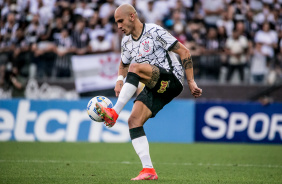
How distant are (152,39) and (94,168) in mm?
2558

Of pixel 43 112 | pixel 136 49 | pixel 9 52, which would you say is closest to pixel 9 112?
pixel 43 112

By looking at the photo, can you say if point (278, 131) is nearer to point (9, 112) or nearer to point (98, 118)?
point (9, 112)

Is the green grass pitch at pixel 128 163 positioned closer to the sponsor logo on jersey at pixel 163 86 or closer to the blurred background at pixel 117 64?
the blurred background at pixel 117 64

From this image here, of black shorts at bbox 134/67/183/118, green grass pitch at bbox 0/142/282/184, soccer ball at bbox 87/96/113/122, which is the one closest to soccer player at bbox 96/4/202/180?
black shorts at bbox 134/67/183/118

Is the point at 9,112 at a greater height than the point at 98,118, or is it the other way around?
the point at 98,118

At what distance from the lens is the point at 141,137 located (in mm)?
6762

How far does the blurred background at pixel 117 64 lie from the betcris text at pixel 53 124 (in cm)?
3

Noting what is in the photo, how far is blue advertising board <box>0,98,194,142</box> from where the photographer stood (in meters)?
14.1

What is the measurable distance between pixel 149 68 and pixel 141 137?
93 cm

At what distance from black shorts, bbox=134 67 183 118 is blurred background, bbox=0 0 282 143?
7130 mm

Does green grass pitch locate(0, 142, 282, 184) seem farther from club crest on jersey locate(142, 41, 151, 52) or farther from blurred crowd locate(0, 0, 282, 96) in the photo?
blurred crowd locate(0, 0, 282, 96)

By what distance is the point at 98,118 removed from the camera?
20.6ft

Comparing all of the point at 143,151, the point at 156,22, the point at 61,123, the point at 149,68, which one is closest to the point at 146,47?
the point at 149,68

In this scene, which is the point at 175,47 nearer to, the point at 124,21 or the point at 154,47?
the point at 154,47
